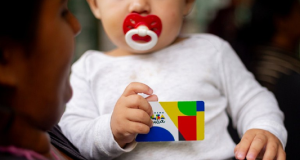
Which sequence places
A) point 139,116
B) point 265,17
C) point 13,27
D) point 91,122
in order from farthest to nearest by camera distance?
point 265,17, point 91,122, point 139,116, point 13,27

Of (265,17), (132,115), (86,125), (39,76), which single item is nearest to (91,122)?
(86,125)

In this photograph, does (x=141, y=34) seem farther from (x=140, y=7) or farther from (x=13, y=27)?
(x=13, y=27)

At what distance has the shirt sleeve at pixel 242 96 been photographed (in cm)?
69

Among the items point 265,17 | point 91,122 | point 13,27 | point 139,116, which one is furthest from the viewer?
point 265,17

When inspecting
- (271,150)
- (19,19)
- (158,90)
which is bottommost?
(271,150)

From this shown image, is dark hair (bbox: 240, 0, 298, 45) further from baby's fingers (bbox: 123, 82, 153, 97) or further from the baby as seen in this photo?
baby's fingers (bbox: 123, 82, 153, 97)

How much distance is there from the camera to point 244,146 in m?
0.58

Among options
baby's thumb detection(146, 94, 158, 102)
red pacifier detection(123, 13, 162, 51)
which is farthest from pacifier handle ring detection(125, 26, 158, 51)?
baby's thumb detection(146, 94, 158, 102)

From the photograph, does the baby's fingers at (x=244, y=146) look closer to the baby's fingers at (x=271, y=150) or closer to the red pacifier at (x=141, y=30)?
the baby's fingers at (x=271, y=150)

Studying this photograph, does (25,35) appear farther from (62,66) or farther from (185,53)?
(185,53)

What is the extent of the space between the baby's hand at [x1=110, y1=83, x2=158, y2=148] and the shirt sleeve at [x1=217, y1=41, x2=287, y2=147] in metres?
0.21

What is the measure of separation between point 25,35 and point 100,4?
13.1 inches

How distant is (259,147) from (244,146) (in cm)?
2

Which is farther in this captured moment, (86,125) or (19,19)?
(86,125)
